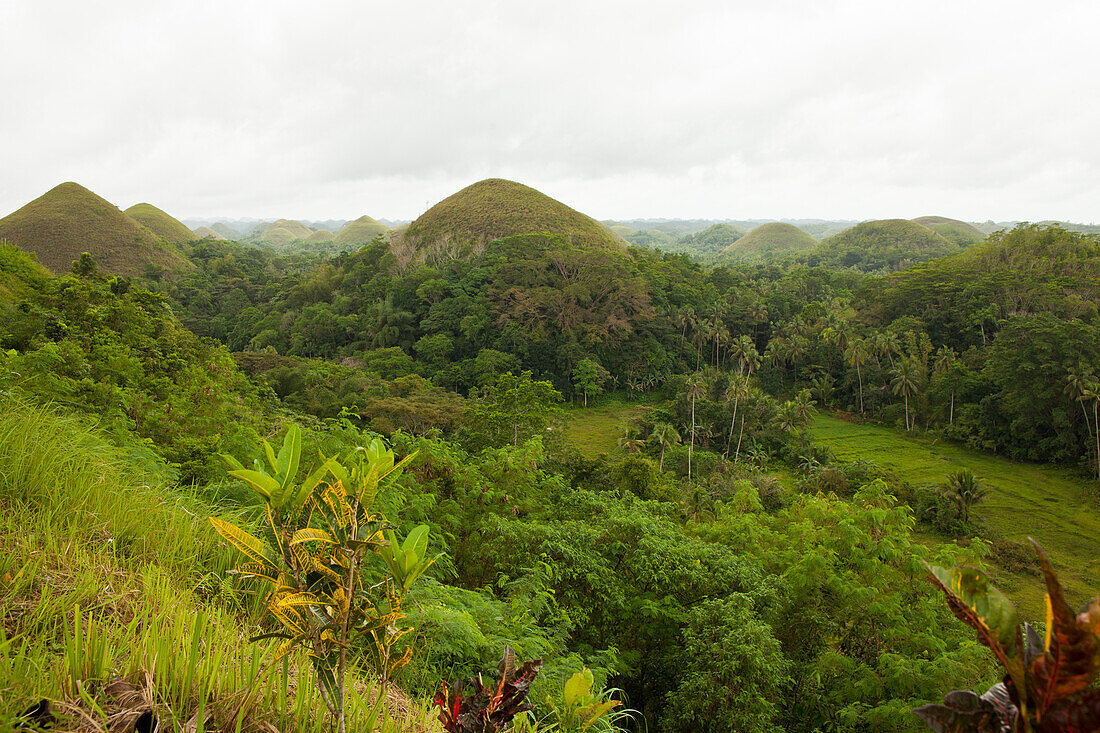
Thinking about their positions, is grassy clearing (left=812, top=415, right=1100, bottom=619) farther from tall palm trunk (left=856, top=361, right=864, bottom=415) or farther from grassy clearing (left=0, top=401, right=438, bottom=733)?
grassy clearing (left=0, top=401, right=438, bottom=733)

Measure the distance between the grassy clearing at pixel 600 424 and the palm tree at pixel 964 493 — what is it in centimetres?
1259

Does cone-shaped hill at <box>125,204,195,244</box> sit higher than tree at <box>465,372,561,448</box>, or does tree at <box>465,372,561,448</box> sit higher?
cone-shaped hill at <box>125,204,195,244</box>

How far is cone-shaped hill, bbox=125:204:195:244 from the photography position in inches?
2908

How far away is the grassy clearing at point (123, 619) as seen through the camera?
4.21ft

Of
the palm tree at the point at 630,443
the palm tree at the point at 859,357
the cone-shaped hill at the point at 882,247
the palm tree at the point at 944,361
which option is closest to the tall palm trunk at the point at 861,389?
the palm tree at the point at 859,357

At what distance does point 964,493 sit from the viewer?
18.6 metres

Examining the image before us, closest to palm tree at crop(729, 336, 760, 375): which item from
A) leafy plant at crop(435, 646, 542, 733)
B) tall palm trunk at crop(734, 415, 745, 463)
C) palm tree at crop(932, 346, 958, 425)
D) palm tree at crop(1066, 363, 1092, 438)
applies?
tall palm trunk at crop(734, 415, 745, 463)

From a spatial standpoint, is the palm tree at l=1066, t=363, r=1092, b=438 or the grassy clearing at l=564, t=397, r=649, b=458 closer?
the palm tree at l=1066, t=363, r=1092, b=438

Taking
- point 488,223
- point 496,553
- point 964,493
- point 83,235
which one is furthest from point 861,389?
point 83,235

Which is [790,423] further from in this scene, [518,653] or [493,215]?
[493,215]

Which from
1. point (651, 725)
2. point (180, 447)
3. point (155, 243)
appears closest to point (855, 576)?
point (651, 725)

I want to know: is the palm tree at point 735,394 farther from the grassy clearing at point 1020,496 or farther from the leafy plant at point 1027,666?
the leafy plant at point 1027,666

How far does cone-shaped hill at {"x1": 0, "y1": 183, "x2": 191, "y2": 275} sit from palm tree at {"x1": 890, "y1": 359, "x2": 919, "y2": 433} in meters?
61.3

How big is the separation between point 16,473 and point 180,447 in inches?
128
